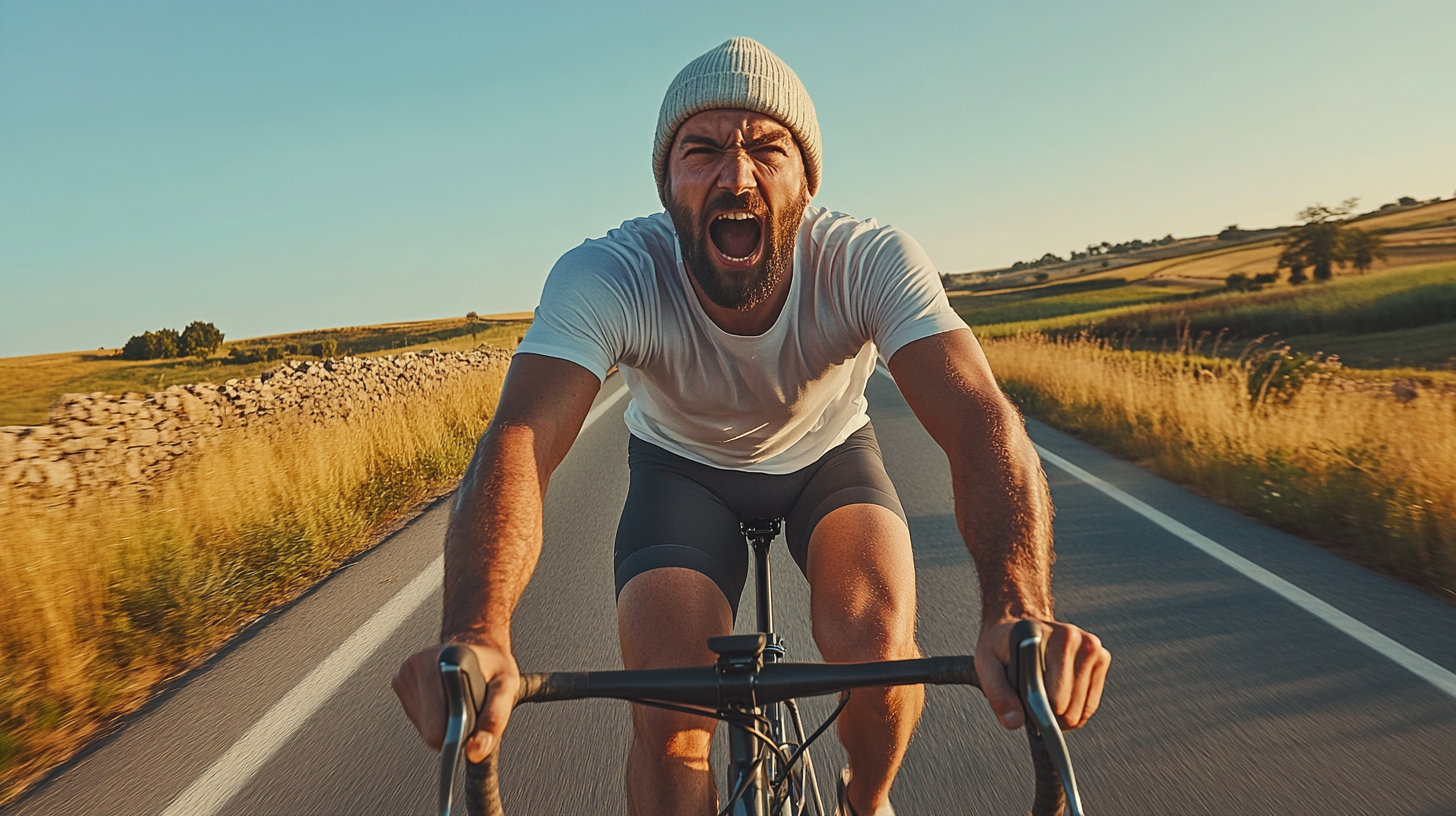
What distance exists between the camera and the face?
96.1 inches

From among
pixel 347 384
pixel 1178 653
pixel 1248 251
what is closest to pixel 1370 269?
pixel 1248 251

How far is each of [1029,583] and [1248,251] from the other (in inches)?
3324

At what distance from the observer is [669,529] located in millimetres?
2441

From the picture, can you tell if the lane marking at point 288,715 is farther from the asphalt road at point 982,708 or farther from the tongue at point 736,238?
the tongue at point 736,238

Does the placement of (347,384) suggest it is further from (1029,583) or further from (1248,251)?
(1248,251)

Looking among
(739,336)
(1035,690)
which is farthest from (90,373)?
(1035,690)

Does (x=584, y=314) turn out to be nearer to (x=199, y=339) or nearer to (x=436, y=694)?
(x=436, y=694)

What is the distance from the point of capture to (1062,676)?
1.34 m

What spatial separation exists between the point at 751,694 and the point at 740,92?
62.2 inches

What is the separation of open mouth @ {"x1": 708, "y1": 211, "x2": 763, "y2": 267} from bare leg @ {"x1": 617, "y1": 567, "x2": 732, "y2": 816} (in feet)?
2.68

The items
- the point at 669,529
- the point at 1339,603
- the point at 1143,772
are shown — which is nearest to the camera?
the point at 669,529

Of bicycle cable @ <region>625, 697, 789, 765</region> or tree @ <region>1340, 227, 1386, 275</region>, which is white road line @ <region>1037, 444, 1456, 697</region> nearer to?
bicycle cable @ <region>625, 697, 789, 765</region>

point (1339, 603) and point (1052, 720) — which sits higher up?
point (1052, 720)

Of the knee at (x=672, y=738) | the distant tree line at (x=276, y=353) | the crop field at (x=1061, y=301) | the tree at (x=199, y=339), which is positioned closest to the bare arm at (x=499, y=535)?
the knee at (x=672, y=738)
